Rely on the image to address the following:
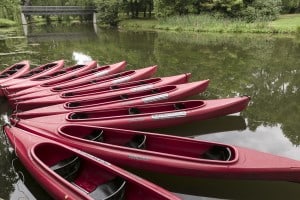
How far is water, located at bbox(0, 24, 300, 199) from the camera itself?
5445 mm

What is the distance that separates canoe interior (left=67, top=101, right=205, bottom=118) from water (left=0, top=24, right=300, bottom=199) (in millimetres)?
526

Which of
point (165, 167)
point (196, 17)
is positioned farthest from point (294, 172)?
point (196, 17)

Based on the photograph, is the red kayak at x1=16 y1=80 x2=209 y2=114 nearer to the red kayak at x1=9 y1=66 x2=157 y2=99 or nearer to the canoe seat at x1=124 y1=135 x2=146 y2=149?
the red kayak at x1=9 y1=66 x2=157 y2=99

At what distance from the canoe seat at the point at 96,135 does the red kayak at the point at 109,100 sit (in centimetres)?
129

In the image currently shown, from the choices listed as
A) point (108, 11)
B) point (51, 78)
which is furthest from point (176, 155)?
point (108, 11)

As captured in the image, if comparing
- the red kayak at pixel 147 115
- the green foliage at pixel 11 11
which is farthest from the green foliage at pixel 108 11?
the red kayak at pixel 147 115

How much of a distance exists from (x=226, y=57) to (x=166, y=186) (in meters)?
11.8

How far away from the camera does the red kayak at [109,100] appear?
7465 millimetres

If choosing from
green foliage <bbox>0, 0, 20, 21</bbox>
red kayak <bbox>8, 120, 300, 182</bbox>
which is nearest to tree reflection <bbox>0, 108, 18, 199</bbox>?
red kayak <bbox>8, 120, 300, 182</bbox>

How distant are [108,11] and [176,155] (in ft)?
107

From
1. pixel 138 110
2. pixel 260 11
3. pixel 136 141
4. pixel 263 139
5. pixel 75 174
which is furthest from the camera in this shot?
pixel 260 11

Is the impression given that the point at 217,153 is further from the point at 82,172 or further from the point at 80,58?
the point at 80,58

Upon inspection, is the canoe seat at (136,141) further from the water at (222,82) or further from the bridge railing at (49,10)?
the bridge railing at (49,10)

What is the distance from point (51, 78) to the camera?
10398mm
